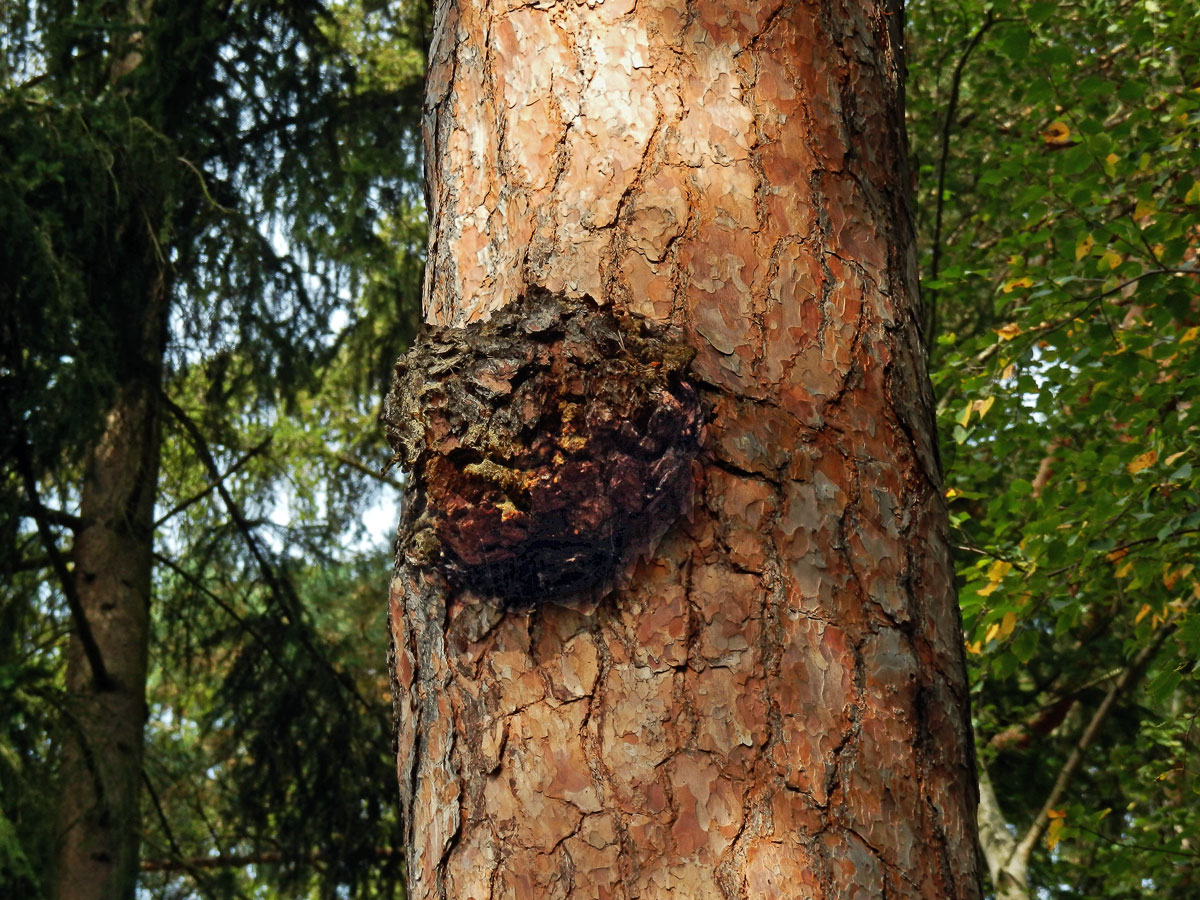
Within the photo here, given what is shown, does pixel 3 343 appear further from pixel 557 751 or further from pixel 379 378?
pixel 557 751

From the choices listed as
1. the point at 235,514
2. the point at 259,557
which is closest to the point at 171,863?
the point at 259,557

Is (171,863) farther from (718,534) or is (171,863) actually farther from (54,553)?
(718,534)

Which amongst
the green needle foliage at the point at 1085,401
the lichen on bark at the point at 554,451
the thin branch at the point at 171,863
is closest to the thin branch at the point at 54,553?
the thin branch at the point at 171,863

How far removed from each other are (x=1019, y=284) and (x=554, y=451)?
326cm

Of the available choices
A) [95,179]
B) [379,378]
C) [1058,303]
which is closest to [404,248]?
[379,378]

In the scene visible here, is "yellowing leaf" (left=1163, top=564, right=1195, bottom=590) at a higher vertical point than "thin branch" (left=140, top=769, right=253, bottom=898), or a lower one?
higher

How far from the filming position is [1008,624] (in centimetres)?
392

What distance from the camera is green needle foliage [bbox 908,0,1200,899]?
373cm

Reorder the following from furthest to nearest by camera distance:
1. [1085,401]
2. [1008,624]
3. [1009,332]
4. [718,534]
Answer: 1. [1085,401]
2. [1009,332]
3. [1008,624]
4. [718,534]

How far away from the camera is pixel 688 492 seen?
A: 111cm

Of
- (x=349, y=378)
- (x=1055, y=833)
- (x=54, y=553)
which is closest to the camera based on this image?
(x=1055, y=833)

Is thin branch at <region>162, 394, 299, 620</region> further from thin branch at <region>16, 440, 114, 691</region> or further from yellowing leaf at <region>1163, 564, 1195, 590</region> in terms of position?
yellowing leaf at <region>1163, 564, 1195, 590</region>

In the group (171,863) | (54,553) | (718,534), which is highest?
(54,553)

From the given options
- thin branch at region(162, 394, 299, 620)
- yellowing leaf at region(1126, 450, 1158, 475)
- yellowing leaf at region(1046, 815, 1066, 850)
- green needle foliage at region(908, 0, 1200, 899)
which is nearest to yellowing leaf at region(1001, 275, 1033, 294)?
green needle foliage at region(908, 0, 1200, 899)
